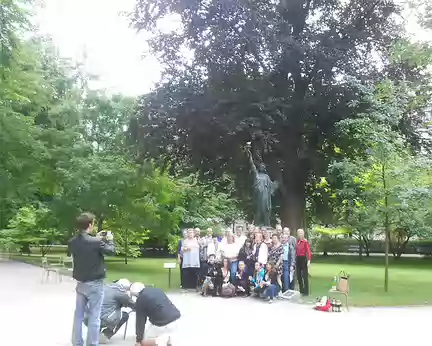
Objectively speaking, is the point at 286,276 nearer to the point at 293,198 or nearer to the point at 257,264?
the point at 257,264

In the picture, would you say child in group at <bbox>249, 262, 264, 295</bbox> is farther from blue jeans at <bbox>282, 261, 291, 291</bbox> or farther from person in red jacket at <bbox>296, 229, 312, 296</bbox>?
person in red jacket at <bbox>296, 229, 312, 296</bbox>

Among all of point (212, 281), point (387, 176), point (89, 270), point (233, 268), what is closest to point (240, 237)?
point (233, 268)

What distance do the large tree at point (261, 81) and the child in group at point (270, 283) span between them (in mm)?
6681

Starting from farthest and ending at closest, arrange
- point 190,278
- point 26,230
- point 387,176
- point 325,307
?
point 26,230 → point 190,278 → point 387,176 → point 325,307

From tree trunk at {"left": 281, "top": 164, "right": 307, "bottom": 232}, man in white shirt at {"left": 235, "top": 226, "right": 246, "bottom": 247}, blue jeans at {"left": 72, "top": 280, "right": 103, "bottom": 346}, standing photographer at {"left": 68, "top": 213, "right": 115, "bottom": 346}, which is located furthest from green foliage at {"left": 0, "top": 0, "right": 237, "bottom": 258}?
blue jeans at {"left": 72, "top": 280, "right": 103, "bottom": 346}

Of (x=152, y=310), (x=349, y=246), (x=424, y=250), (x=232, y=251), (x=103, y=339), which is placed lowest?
(x=103, y=339)

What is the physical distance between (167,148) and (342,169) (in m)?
7.63

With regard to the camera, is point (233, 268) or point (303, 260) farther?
point (233, 268)

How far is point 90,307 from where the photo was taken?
7.71 meters

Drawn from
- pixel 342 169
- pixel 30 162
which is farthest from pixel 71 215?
pixel 342 169

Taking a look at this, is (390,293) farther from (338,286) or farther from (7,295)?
(7,295)

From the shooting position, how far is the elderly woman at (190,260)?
54.5 feet

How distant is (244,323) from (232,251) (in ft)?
15.6

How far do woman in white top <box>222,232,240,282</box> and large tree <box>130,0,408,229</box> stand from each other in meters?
5.54
